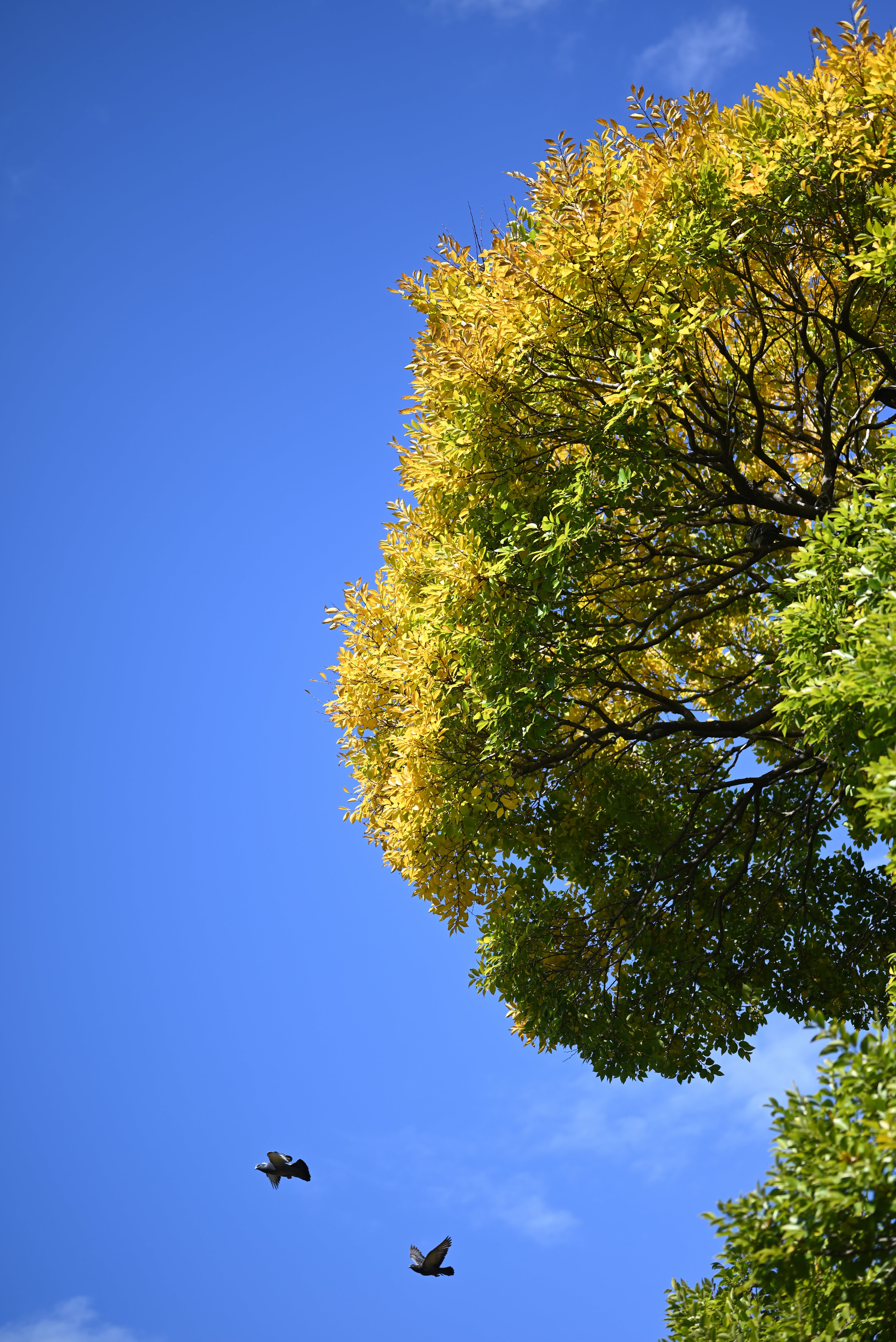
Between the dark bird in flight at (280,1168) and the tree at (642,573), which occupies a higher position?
the tree at (642,573)

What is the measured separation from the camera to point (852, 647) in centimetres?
691

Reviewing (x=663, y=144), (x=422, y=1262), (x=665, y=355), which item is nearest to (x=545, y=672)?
(x=665, y=355)

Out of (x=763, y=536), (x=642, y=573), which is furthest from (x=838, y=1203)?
(x=642, y=573)

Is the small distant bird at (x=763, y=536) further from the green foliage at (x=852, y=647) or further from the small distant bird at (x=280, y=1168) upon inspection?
the small distant bird at (x=280, y=1168)

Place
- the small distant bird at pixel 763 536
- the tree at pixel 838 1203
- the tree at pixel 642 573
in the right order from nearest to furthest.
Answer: the tree at pixel 838 1203 → the tree at pixel 642 573 → the small distant bird at pixel 763 536

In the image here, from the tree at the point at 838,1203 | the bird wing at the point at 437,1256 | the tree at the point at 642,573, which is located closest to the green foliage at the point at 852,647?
the tree at the point at 642,573

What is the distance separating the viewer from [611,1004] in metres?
12.6

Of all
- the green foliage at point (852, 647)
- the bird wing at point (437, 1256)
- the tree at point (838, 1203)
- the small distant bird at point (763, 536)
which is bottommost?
the tree at point (838, 1203)

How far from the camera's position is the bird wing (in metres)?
12.2

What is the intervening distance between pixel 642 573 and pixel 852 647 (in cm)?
573

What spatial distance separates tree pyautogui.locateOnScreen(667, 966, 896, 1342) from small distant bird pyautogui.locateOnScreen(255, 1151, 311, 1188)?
712cm

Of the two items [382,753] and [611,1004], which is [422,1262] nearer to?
[611,1004]

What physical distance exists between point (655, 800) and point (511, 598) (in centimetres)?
388

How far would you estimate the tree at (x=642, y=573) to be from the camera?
8.95 metres
